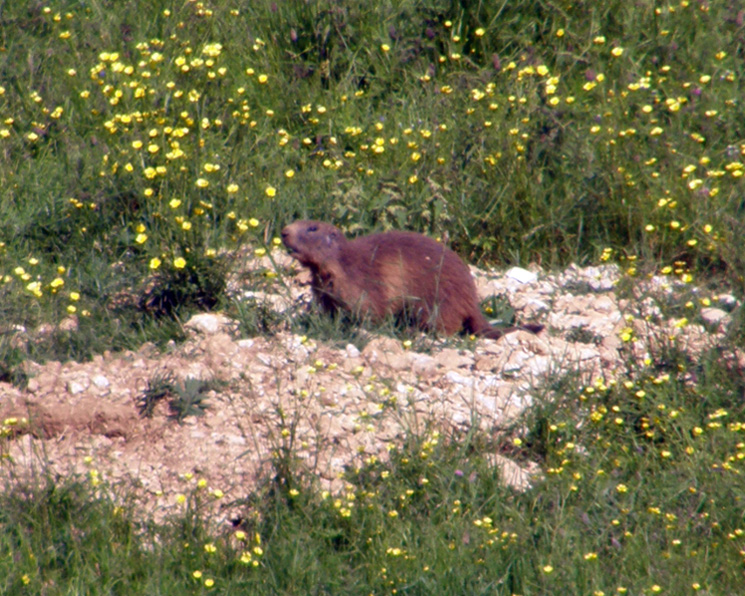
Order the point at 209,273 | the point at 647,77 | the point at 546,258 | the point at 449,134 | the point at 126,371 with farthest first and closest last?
the point at 647,77
the point at 449,134
the point at 546,258
the point at 209,273
the point at 126,371

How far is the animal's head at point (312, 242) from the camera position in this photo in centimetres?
530

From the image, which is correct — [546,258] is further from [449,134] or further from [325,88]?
[325,88]

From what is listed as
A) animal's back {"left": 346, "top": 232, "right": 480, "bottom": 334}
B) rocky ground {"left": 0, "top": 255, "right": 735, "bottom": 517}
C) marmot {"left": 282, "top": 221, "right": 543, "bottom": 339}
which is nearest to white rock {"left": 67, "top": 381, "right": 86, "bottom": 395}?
rocky ground {"left": 0, "top": 255, "right": 735, "bottom": 517}

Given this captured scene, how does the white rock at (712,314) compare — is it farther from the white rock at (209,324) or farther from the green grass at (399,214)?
the white rock at (209,324)

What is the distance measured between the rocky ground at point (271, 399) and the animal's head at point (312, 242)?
1.84 ft

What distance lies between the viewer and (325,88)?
7398mm

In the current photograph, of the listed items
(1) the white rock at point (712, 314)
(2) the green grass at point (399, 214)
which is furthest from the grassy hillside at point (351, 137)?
(1) the white rock at point (712, 314)

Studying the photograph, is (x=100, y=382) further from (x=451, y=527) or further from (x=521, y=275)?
(x=521, y=275)

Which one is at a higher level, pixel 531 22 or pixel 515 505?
pixel 531 22

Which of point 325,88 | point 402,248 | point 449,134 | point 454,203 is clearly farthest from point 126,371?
point 325,88

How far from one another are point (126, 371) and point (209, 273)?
2.49ft

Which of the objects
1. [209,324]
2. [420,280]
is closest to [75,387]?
[209,324]

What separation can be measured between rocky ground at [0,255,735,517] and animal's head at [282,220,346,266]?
560 millimetres

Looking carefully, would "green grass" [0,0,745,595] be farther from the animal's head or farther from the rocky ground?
the animal's head
